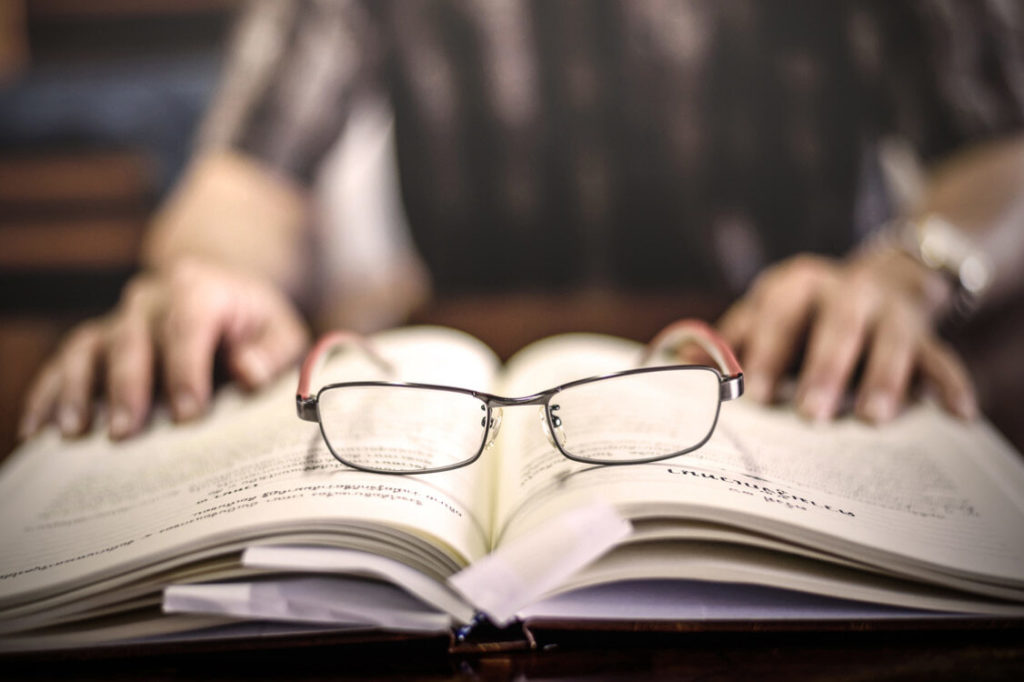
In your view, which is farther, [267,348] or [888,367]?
[267,348]

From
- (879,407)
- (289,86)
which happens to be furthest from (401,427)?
(289,86)

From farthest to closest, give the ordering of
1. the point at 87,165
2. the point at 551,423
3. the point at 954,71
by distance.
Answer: the point at 87,165 < the point at 954,71 < the point at 551,423

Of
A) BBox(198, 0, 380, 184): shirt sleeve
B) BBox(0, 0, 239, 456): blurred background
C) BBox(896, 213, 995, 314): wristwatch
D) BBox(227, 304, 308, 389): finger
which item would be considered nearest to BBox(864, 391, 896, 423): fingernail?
BBox(896, 213, 995, 314): wristwatch

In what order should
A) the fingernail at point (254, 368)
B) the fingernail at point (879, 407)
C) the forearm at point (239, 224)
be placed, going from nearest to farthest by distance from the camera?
the fingernail at point (879, 407)
the fingernail at point (254, 368)
the forearm at point (239, 224)

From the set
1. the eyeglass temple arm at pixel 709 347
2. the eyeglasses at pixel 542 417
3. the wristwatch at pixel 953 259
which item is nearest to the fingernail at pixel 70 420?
the eyeglasses at pixel 542 417

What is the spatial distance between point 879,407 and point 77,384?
729 mm

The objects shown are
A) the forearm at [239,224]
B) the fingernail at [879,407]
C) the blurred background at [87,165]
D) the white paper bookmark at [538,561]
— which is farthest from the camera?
the blurred background at [87,165]

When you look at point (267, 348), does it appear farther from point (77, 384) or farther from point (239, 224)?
point (239, 224)

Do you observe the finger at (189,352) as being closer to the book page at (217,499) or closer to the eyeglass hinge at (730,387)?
the book page at (217,499)

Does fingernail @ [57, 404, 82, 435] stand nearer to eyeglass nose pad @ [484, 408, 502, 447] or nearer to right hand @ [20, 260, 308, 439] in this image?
right hand @ [20, 260, 308, 439]

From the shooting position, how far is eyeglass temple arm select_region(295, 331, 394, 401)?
1.66 ft

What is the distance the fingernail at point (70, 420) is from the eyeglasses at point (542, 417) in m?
0.25

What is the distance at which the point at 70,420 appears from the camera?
0.62 m

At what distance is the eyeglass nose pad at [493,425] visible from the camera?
1.60 feet
